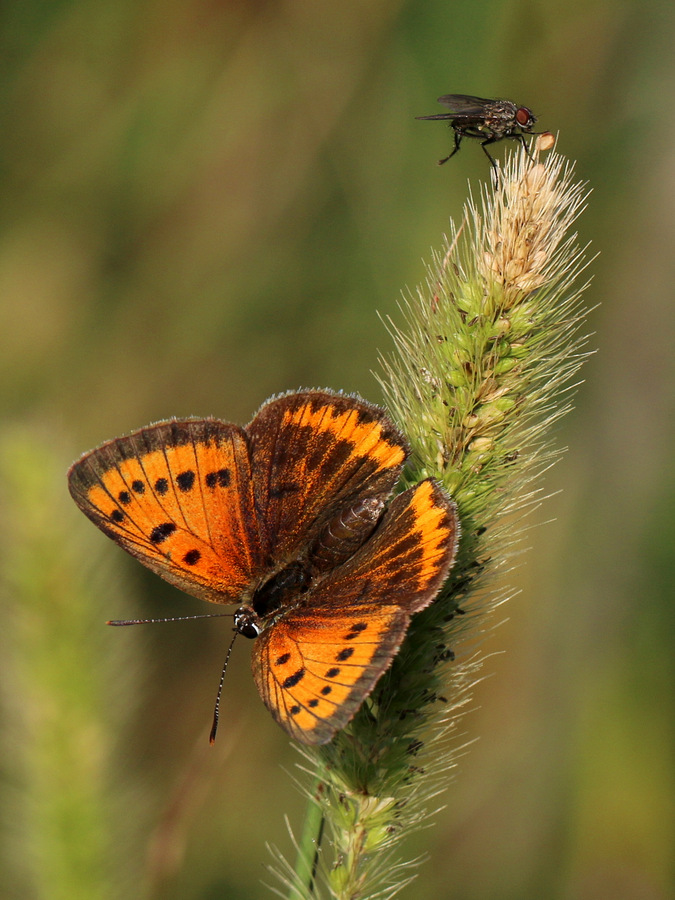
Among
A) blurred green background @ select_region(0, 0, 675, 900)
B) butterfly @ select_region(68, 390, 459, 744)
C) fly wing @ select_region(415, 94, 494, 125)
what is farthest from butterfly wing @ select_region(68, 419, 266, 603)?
blurred green background @ select_region(0, 0, 675, 900)

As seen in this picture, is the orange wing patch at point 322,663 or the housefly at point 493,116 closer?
the orange wing patch at point 322,663

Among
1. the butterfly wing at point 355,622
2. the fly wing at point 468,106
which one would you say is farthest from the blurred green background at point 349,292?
the butterfly wing at point 355,622

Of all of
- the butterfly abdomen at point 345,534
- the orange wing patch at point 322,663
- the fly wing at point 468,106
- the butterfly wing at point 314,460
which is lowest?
the orange wing patch at point 322,663

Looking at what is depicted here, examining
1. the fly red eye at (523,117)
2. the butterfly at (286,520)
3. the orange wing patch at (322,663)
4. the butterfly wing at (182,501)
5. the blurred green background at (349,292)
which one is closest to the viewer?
the orange wing patch at (322,663)

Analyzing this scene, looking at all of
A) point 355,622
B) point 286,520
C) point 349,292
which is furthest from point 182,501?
point 349,292

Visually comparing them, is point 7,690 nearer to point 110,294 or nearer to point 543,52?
point 110,294

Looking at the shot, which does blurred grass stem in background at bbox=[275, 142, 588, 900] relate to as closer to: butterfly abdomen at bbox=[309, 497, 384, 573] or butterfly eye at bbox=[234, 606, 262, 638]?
butterfly abdomen at bbox=[309, 497, 384, 573]

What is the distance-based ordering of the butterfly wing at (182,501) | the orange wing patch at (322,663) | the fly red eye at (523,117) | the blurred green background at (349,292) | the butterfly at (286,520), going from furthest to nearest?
the blurred green background at (349,292) < the fly red eye at (523,117) < the butterfly wing at (182,501) < the butterfly at (286,520) < the orange wing patch at (322,663)

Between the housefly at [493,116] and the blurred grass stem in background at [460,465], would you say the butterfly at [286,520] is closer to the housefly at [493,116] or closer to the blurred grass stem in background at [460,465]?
the blurred grass stem in background at [460,465]
